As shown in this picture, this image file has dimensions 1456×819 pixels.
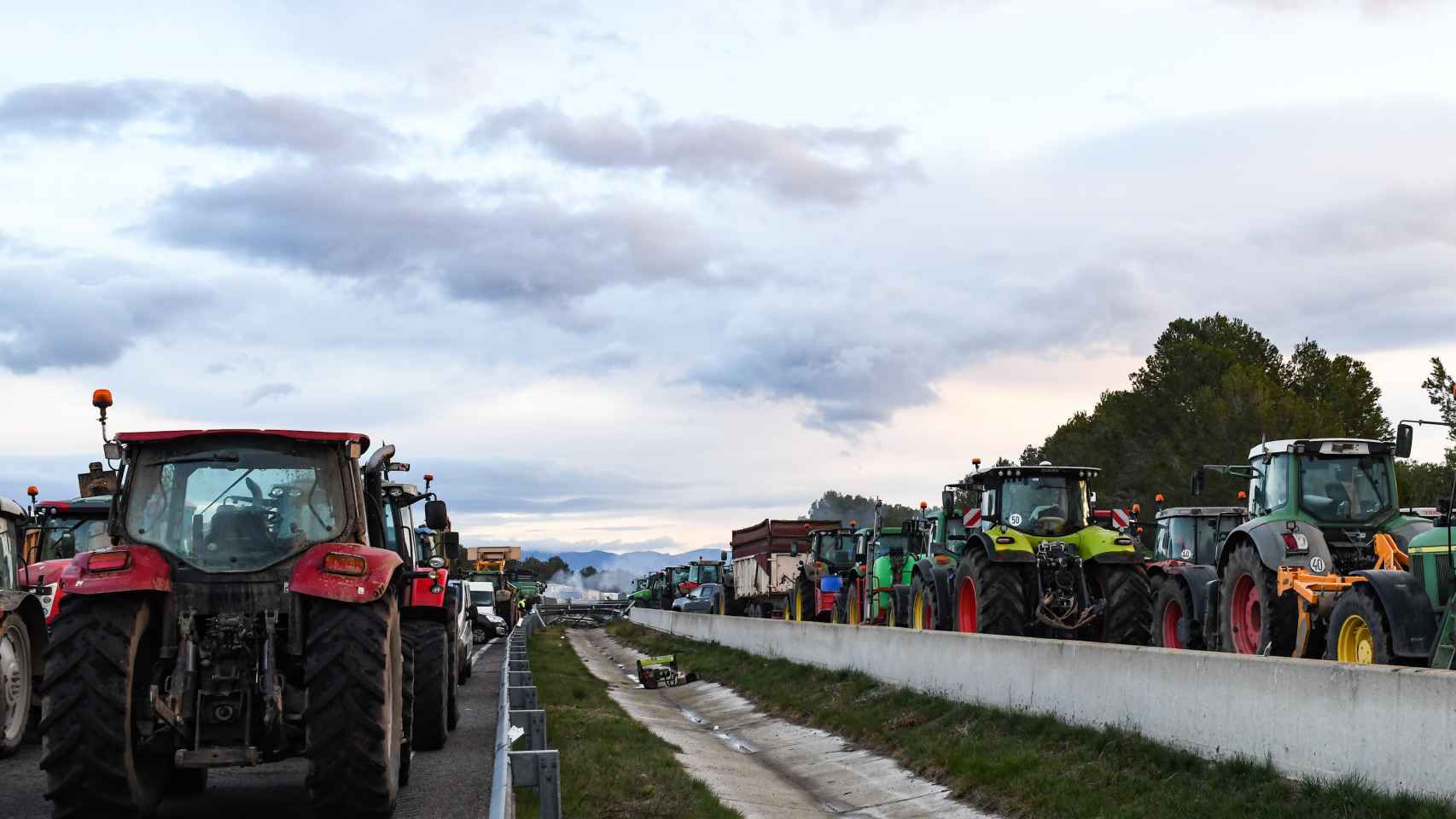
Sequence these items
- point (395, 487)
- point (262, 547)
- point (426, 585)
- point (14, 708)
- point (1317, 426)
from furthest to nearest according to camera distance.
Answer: point (1317, 426)
point (395, 487)
point (426, 585)
point (14, 708)
point (262, 547)

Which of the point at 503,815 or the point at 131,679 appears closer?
the point at 503,815

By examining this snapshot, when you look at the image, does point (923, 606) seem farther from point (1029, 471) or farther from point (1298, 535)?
point (1298, 535)

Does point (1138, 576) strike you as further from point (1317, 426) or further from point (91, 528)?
point (1317, 426)

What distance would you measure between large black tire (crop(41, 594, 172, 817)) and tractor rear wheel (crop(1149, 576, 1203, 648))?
13.9m

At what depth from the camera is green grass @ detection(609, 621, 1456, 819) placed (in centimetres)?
938

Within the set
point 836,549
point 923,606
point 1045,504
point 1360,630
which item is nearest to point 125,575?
point 1360,630

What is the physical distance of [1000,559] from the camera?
21.5 metres

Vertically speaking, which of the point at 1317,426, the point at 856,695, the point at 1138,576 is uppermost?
the point at 1317,426

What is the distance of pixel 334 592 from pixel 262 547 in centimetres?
93

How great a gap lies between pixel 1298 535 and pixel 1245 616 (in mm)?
1472

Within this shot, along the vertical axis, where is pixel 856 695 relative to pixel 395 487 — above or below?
below

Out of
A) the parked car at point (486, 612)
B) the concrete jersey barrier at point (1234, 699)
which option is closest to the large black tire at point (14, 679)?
the concrete jersey barrier at point (1234, 699)

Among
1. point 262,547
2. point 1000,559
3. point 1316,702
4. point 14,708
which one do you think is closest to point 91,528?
point 14,708

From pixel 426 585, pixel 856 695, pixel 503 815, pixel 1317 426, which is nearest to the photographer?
pixel 503 815
